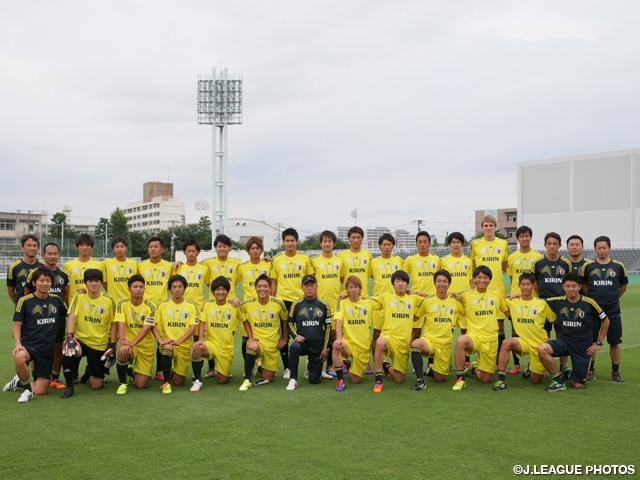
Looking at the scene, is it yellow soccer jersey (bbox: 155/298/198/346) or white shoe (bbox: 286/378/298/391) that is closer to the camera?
white shoe (bbox: 286/378/298/391)

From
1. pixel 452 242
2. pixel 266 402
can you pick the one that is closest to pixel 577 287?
pixel 452 242

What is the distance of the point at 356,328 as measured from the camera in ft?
20.5

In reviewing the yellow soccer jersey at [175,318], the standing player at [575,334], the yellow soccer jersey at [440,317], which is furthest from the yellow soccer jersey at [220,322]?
the standing player at [575,334]

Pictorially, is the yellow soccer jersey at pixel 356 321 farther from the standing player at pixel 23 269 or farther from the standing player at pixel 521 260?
the standing player at pixel 23 269

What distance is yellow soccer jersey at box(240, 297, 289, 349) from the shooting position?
6344mm

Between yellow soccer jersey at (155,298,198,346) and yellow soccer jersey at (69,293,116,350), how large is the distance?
0.51 m

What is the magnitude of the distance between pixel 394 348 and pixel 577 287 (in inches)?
78.3

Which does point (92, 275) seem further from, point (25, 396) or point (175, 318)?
point (25, 396)

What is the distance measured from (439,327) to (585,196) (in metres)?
50.3

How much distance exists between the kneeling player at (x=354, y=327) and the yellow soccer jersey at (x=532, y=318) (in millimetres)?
1596

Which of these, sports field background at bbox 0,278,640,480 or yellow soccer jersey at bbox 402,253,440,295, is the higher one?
yellow soccer jersey at bbox 402,253,440,295

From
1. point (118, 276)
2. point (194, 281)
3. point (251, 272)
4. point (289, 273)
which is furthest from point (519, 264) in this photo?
point (118, 276)

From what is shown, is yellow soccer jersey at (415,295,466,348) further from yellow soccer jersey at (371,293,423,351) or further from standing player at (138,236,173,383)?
standing player at (138,236,173,383)

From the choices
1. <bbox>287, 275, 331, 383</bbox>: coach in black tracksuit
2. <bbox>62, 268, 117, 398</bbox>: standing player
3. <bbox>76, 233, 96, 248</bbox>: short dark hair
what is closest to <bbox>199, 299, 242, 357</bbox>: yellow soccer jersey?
<bbox>287, 275, 331, 383</bbox>: coach in black tracksuit
